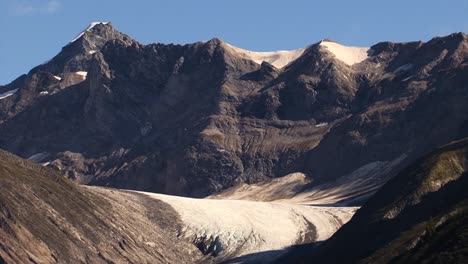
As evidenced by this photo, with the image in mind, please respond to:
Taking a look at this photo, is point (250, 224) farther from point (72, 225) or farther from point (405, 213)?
point (405, 213)

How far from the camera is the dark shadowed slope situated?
12350cm

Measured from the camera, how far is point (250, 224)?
16350 cm

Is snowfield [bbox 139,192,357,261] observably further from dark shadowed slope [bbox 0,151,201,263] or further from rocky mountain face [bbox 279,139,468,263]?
rocky mountain face [bbox 279,139,468,263]

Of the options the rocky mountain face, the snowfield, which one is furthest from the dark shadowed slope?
the rocky mountain face

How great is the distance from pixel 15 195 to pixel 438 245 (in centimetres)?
6185

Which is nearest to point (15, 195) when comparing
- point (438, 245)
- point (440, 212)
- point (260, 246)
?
point (260, 246)

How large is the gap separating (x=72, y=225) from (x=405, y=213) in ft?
112

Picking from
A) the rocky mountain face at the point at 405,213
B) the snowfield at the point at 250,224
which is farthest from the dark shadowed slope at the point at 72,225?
the rocky mountain face at the point at 405,213

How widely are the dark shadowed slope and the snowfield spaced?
9.92 feet

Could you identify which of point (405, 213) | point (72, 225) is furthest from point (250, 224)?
point (405, 213)

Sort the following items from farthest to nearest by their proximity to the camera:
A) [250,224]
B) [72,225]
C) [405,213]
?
[250,224]
[72,225]
[405,213]

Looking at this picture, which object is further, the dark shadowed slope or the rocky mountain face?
the dark shadowed slope

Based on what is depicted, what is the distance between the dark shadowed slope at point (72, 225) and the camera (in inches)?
4862

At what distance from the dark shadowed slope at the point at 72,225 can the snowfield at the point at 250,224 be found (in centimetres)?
302
